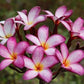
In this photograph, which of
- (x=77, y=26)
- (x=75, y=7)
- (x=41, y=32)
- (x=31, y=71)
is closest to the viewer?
(x=31, y=71)

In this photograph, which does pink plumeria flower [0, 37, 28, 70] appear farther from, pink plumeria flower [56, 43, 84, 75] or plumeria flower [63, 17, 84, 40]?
plumeria flower [63, 17, 84, 40]

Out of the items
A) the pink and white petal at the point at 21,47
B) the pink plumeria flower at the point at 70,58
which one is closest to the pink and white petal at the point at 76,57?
the pink plumeria flower at the point at 70,58

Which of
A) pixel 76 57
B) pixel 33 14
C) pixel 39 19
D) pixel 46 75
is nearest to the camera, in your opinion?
pixel 46 75

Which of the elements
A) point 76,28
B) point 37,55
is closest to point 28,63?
point 37,55

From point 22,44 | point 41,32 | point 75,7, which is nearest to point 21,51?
point 22,44

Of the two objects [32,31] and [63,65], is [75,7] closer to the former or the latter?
[32,31]

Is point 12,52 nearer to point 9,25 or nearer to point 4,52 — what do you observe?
point 4,52
